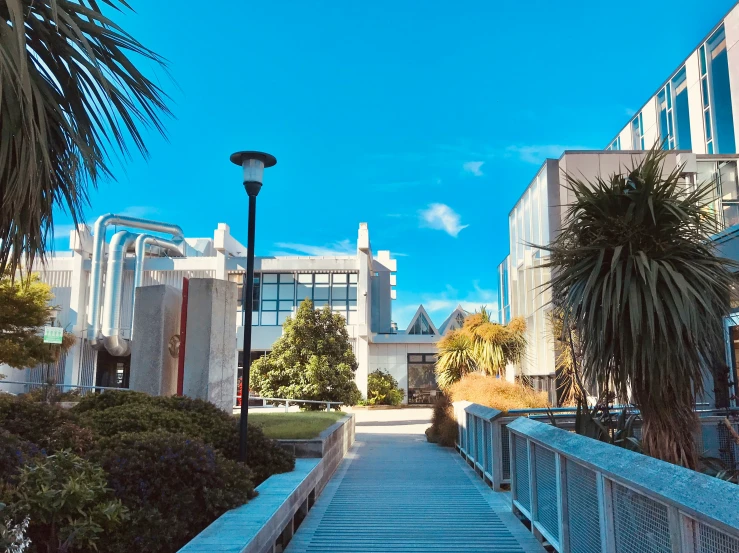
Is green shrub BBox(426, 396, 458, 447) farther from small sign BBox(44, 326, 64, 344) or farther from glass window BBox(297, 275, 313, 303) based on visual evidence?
glass window BBox(297, 275, 313, 303)

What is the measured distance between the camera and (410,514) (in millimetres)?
6887

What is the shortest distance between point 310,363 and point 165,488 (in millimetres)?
16026

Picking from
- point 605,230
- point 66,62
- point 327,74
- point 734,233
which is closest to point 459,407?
point 734,233

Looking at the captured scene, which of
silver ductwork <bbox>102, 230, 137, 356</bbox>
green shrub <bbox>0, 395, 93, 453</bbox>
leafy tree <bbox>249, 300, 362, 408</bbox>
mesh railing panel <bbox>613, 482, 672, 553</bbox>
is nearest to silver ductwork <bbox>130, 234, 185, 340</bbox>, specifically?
silver ductwork <bbox>102, 230, 137, 356</bbox>

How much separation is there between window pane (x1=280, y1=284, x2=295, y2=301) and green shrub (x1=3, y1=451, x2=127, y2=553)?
33.4 metres

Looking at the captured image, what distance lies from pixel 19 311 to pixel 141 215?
40.8ft

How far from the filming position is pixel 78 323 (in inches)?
1378

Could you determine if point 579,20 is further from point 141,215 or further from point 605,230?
point 141,215

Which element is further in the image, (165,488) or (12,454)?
(165,488)

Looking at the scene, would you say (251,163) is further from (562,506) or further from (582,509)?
(582,509)

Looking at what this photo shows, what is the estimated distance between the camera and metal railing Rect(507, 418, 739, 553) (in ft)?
8.03

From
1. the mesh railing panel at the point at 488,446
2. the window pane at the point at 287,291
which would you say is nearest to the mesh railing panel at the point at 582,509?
the mesh railing panel at the point at 488,446

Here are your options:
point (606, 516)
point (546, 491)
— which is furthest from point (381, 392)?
point (606, 516)

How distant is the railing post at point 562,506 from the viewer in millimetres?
4598
